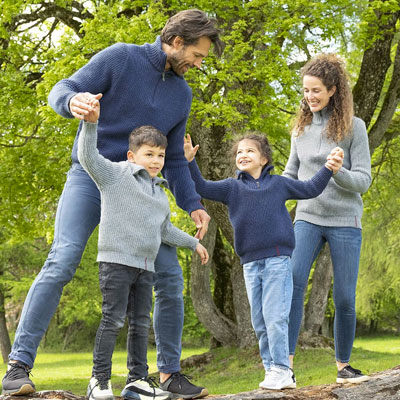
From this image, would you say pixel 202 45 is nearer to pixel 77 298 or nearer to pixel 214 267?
pixel 214 267

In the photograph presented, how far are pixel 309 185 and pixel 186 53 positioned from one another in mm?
1346

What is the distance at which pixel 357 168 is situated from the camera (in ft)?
15.6

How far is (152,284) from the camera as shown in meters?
3.83

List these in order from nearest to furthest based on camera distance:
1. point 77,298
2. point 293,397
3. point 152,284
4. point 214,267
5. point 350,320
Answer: point 152,284 → point 293,397 → point 350,320 → point 214,267 → point 77,298

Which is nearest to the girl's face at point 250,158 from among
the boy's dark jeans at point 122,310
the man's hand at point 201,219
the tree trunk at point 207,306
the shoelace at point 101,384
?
the man's hand at point 201,219

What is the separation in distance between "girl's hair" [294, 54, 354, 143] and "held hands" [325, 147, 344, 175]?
0.90 ft

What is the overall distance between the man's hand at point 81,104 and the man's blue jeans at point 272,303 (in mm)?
1764

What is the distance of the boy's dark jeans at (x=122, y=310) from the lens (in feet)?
11.7

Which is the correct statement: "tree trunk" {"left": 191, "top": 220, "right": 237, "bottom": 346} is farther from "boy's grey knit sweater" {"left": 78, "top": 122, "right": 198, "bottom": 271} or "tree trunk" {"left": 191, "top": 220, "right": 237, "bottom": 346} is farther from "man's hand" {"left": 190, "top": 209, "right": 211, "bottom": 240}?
"boy's grey knit sweater" {"left": 78, "top": 122, "right": 198, "bottom": 271}

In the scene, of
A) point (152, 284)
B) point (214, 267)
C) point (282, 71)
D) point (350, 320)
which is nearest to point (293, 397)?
point (350, 320)

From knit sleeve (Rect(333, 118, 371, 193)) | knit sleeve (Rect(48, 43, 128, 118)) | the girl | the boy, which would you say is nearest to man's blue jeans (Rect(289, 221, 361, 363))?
the girl

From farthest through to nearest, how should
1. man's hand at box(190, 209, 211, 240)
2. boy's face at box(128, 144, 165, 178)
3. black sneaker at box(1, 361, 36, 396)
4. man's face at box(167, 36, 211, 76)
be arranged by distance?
man's hand at box(190, 209, 211, 240), man's face at box(167, 36, 211, 76), boy's face at box(128, 144, 165, 178), black sneaker at box(1, 361, 36, 396)

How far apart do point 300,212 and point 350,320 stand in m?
0.86

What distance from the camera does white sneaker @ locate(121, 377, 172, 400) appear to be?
375 cm
